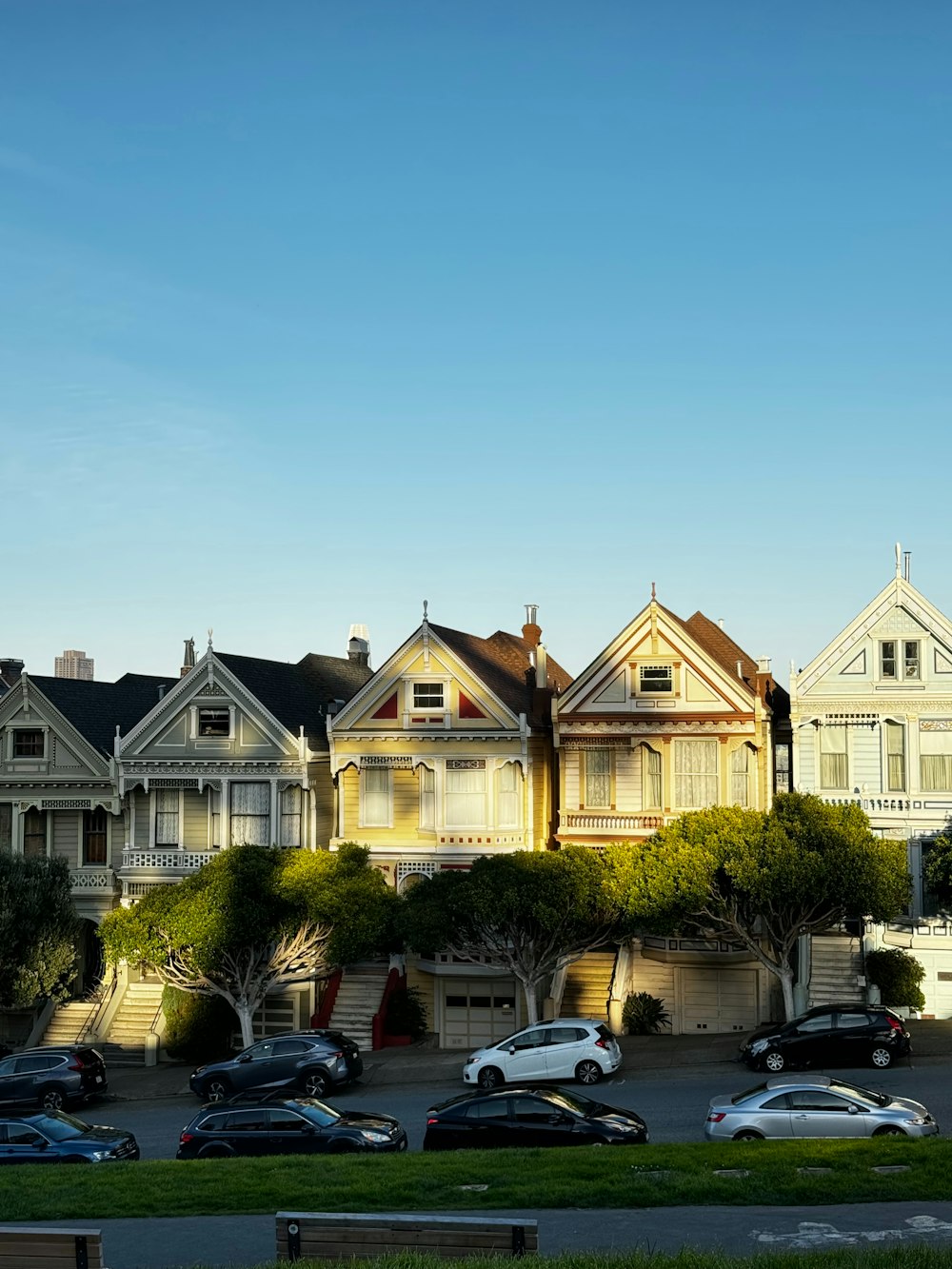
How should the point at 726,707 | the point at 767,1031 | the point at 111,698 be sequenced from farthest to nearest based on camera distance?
1. the point at 111,698
2. the point at 726,707
3. the point at 767,1031

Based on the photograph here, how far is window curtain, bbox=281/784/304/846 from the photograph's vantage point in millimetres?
46156

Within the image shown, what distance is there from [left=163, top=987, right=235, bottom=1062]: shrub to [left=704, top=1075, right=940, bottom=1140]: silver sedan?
20890 mm

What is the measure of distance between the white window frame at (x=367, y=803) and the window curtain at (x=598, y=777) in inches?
253

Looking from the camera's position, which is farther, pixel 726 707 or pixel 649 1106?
pixel 726 707

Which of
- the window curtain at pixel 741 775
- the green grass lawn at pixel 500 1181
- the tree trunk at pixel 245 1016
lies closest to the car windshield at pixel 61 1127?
the green grass lawn at pixel 500 1181

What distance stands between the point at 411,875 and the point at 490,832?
9.55ft

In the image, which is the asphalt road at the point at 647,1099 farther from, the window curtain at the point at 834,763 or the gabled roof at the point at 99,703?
the gabled roof at the point at 99,703

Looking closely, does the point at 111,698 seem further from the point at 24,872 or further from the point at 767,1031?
the point at 767,1031

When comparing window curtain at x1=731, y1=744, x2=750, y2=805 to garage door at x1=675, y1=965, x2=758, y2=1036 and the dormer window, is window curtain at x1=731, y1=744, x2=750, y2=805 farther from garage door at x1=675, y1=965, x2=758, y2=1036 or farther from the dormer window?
the dormer window

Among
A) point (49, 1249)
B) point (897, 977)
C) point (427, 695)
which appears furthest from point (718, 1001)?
point (49, 1249)

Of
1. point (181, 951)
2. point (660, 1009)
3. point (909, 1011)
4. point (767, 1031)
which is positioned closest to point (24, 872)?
point (181, 951)

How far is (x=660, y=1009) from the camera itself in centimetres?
4241

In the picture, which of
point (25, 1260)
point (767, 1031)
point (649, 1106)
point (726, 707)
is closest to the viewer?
point (25, 1260)

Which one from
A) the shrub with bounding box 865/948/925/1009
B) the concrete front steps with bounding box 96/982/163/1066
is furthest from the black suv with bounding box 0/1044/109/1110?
the shrub with bounding box 865/948/925/1009
